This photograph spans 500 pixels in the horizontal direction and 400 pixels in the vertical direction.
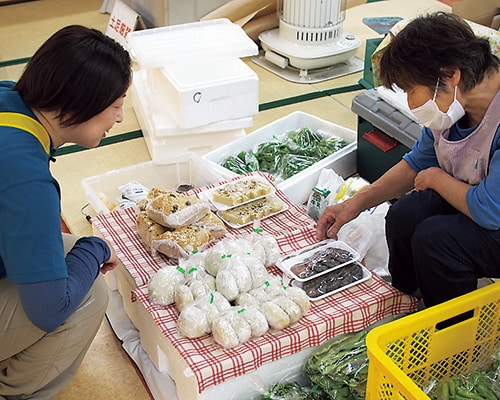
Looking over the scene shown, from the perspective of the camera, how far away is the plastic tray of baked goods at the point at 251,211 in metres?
1.99

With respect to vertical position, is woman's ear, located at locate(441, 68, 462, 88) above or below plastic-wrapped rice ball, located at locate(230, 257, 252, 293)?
above

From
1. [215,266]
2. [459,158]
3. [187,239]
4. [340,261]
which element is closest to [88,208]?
[187,239]

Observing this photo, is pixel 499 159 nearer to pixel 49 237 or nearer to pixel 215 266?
pixel 215 266

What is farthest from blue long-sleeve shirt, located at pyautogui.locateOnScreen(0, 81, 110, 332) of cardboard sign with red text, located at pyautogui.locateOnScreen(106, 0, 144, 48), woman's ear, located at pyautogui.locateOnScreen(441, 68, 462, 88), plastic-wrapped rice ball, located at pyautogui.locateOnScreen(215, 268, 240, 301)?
cardboard sign with red text, located at pyautogui.locateOnScreen(106, 0, 144, 48)

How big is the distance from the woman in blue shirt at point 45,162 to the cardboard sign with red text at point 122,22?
2414 mm

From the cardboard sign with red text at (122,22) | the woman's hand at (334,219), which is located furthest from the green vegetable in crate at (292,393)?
the cardboard sign with red text at (122,22)

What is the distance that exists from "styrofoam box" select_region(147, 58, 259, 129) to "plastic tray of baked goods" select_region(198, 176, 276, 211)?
494 mm

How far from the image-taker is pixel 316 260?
5.82 feet

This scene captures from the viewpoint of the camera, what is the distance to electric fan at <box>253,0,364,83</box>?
3379 mm

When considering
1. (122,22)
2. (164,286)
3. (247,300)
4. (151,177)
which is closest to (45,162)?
(164,286)

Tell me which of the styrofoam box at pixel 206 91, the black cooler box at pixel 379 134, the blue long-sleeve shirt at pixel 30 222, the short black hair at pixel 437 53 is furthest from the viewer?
the styrofoam box at pixel 206 91

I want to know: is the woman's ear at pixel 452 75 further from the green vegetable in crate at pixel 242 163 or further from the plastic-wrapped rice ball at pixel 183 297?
the green vegetable in crate at pixel 242 163

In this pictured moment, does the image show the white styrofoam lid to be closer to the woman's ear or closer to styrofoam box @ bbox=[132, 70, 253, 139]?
styrofoam box @ bbox=[132, 70, 253, 139]

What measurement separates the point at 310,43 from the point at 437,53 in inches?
82.6
